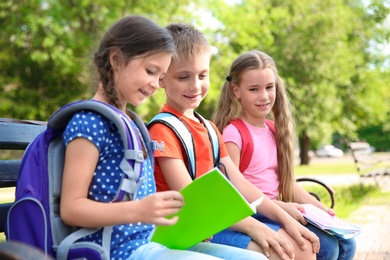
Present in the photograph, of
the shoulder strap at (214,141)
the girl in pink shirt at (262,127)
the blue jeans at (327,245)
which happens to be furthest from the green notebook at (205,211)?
the girl in pink shirt at (262,127)

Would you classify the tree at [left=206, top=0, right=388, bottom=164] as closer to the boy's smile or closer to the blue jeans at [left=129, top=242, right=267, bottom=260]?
the boy's smile

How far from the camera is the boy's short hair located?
8.01 ft

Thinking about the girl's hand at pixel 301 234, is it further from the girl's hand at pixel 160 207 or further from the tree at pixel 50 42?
the tree at pixel 50 42

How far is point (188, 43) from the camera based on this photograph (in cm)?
245

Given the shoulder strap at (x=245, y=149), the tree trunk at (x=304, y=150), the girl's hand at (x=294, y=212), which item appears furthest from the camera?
the tree trunk at (x=304, y=150)

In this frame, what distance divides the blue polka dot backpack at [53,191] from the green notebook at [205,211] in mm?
178

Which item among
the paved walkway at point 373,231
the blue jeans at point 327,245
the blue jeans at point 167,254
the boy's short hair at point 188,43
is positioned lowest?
the paved walkway at point 373,231

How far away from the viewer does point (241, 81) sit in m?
3.02

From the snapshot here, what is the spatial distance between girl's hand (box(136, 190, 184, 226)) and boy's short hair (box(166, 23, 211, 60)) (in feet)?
2.90

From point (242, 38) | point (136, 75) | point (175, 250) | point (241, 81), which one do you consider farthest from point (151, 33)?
point (242, 38)

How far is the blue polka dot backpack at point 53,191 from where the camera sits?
1746mm

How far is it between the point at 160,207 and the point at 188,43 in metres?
0.97

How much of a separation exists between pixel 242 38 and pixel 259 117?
1911 cm

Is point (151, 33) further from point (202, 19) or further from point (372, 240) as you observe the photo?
point (202, 19)
